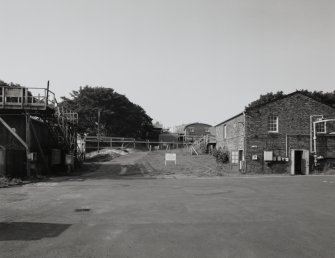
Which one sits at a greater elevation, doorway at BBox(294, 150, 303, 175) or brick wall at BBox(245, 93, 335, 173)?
brick wall at BBox(245, 93, 335, 173)

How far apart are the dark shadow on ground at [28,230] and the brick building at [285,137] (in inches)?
922

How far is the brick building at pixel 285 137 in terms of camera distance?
3083 cm

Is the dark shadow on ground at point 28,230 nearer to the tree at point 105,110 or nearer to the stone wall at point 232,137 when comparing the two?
the stone wall at point 232,137

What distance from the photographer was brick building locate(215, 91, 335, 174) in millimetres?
30828

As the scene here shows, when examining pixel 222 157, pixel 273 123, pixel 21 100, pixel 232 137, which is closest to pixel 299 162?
pixel 273 123

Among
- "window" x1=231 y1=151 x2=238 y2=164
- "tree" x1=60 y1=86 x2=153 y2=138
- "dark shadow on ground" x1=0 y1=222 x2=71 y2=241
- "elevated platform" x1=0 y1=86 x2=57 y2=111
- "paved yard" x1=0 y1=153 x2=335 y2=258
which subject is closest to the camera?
"paved yard" x1=0 y1=153 x2=335 y2=258

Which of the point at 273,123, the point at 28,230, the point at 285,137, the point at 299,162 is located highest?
the point at 273,123

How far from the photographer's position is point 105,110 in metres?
66.3

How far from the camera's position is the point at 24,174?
2339 cm

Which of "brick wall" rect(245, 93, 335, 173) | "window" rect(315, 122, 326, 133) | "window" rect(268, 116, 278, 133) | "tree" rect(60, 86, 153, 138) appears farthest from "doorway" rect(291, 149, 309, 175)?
"tree" rect(60, 86, 153, 138)

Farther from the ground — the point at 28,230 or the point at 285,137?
the point at 285,137

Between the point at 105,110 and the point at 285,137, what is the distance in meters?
41.6

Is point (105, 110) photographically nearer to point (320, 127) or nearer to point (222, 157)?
point (222, 157)

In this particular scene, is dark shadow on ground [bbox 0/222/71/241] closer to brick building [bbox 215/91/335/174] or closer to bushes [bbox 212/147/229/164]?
brick building [bbox 215/91/335/174]
